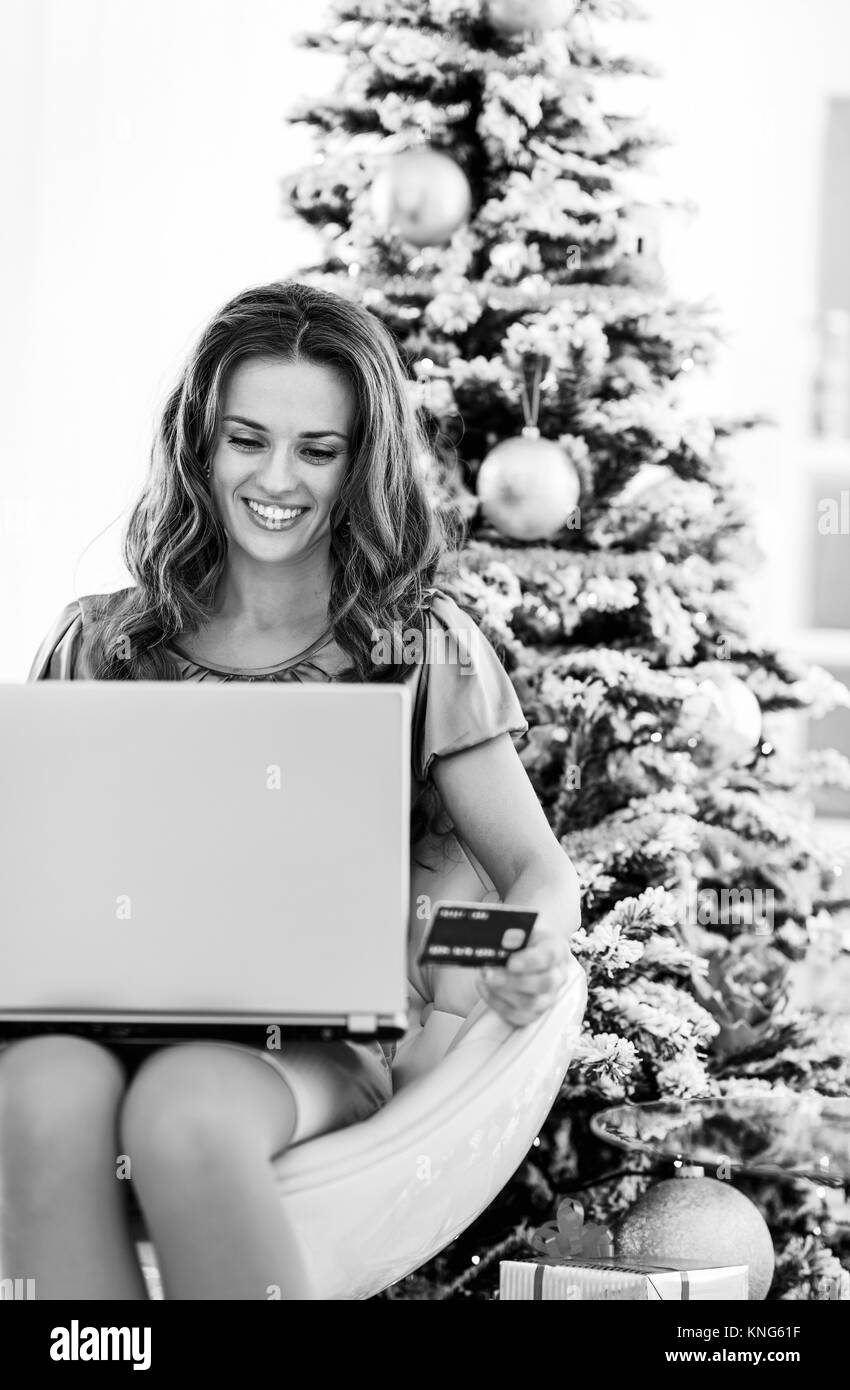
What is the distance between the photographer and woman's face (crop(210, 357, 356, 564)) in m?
1.70

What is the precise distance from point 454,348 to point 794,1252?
1407 millimetres

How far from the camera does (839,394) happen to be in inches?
158

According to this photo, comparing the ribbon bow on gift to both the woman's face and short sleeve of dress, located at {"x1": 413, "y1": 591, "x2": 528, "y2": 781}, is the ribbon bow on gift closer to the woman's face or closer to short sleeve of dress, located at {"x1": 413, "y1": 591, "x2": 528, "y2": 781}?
short sleeve of dress, located at {"x1": 413, "y1": 591, "x2": 528, "y2": 781}

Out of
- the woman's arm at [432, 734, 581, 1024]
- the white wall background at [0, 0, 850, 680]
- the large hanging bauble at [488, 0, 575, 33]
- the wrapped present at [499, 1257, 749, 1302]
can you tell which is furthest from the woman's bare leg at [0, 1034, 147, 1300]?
the white wall background at [0, 0, 850, 680]

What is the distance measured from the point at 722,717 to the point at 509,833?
77cm

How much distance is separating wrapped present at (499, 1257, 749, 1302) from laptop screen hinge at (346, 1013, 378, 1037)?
2.12ft

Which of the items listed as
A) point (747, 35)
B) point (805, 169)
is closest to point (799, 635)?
point (805, 169)

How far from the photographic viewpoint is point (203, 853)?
128cm

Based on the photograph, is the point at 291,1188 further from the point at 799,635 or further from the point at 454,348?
the point at 799,635

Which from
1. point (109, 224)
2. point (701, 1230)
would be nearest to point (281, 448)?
point (701, 1230)

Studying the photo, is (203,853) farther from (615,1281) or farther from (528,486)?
(528,486)

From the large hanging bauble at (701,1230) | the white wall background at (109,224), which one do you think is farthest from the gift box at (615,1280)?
the white wall background at (109,224)
